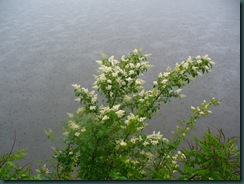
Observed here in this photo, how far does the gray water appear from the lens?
→ 272 centimetres

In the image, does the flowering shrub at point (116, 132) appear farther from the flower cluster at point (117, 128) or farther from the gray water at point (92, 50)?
the gray water at point (92, 50)

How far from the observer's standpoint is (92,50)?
13.2 feet

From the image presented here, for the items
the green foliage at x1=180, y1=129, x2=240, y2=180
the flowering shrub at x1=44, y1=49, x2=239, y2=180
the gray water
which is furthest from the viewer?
the gray water

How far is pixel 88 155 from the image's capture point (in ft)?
4.34

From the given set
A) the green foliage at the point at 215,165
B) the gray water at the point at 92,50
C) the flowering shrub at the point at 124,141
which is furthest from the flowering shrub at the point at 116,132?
the gray water at the point at 92,50

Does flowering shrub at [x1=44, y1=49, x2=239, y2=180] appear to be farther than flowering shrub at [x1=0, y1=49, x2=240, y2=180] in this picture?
Yes

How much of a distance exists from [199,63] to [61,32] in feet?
12.1

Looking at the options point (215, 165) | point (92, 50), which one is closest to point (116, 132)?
point (215, 165)

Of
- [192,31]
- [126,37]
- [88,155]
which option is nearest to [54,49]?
[126,37]

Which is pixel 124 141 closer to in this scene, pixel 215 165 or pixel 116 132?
pixel 116 132

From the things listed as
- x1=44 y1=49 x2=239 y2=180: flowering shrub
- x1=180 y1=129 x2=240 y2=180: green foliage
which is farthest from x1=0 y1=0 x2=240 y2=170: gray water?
x1=180 y1=129 x2=240 y2=180: green foliage

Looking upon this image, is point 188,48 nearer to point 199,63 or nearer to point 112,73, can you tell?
point 199,63

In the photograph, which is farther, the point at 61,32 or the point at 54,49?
the point at 61,32

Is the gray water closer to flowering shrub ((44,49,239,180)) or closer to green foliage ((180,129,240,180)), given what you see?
flowering shrub ((44,49,239,180))
